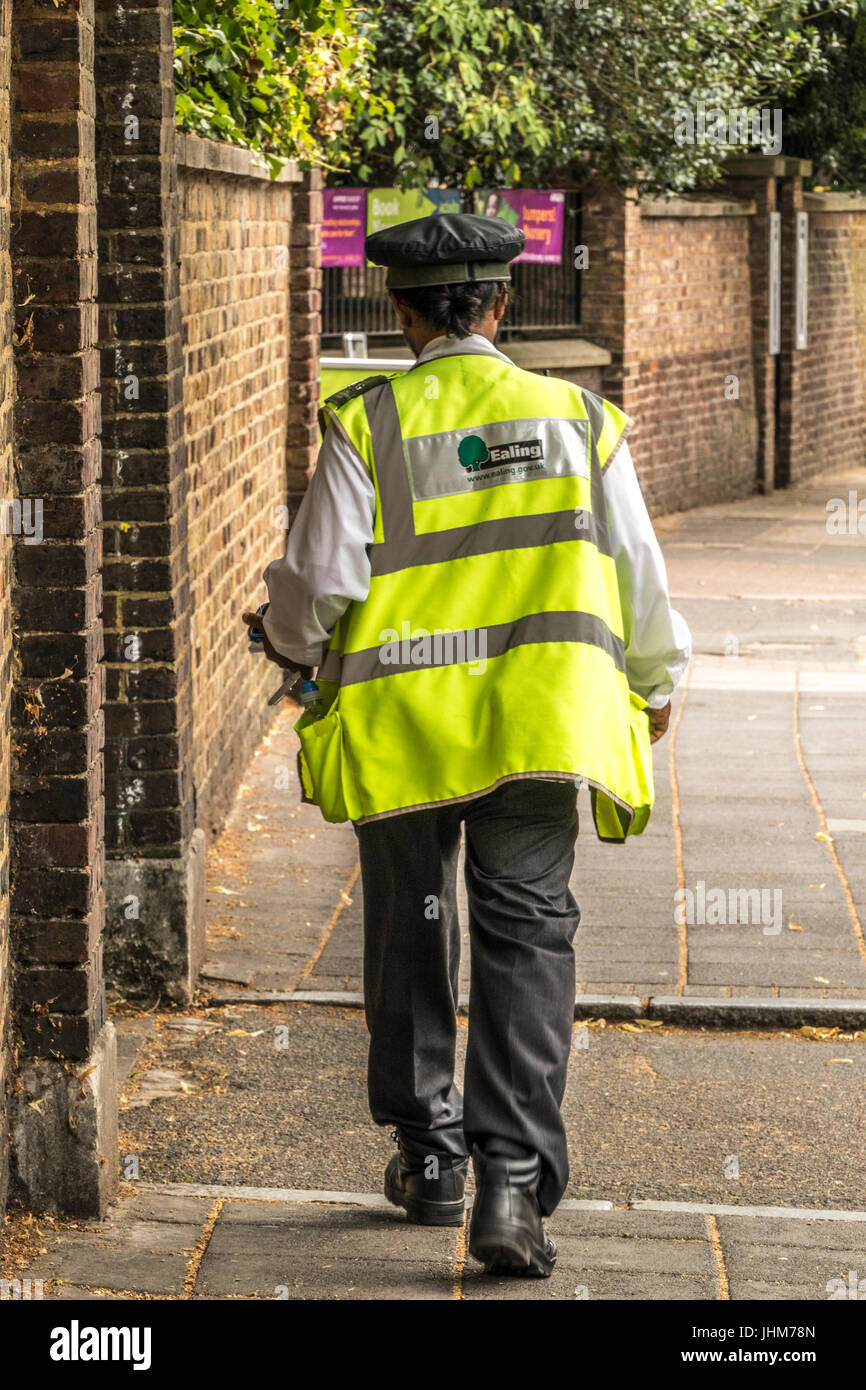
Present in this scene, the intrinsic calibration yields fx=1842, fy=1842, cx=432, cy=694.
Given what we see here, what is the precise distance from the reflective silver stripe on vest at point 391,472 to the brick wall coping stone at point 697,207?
39.8 ft

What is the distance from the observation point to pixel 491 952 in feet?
11.1

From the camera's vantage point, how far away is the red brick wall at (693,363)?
1577 cm

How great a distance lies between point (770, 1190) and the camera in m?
3.90

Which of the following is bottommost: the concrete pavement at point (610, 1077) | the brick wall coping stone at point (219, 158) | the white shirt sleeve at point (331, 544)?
the concrete pavement at point (610, 1077)

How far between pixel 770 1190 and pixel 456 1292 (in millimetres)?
885

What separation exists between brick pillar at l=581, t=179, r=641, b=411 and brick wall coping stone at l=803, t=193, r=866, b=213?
498 cm

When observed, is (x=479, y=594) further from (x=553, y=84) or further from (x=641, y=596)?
(x=553, y=84)

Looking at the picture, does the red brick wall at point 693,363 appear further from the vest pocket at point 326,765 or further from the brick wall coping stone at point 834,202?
the vest pocket at point 326,765

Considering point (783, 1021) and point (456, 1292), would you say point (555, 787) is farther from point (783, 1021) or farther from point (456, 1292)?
point (783, 1021)

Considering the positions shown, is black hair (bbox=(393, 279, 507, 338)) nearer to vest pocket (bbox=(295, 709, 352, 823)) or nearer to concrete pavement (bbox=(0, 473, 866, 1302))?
vest pocket (bbox=(295, 709, 352, 823))

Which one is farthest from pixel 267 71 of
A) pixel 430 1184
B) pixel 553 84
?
pixel 553 84

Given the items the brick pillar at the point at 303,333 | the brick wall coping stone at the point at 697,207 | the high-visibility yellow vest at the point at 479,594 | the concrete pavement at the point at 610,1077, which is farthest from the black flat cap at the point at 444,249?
the brick wall coping stone at the point at 697,207

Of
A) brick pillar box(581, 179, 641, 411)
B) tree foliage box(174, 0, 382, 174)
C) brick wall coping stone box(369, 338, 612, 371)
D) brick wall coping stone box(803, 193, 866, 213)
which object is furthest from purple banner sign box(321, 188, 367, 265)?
brick wall coping stone box(803, 193, 866, 213)

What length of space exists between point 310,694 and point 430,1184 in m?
0.99
